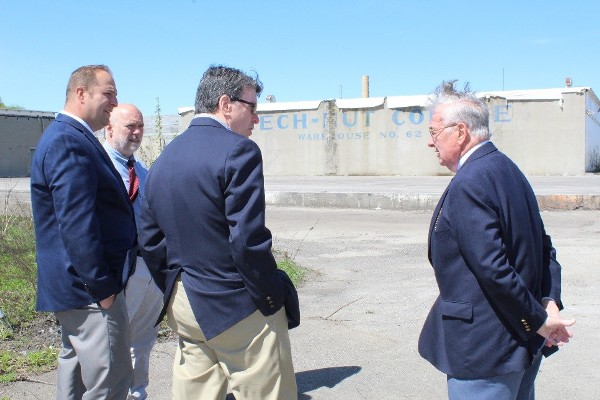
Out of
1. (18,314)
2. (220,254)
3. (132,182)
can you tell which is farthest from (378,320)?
(220,254)

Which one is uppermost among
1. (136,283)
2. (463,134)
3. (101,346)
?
(463,134)

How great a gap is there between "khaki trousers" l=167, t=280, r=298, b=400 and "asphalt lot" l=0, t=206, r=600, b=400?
5.17 ft

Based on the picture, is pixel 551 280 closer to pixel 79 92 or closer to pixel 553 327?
pixel 553 327

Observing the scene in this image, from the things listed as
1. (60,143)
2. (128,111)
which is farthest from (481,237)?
(128,111)

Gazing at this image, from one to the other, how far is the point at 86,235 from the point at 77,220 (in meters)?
0.08

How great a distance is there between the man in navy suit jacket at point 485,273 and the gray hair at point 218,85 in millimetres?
861

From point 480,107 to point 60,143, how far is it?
1.88 m

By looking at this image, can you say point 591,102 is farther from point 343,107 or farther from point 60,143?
point 60,143

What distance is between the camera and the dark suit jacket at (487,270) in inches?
103

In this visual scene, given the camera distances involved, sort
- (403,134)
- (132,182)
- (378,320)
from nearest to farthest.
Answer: (132,182) < (378,320) < (403,134)

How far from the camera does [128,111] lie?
4.76 metres

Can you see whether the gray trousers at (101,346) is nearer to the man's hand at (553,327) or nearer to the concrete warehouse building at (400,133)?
→ the man's hand at (553,327)

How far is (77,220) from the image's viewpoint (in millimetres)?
3084

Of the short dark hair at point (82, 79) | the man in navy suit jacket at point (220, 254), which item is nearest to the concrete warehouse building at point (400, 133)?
the short dark hair at point (82, 79)
